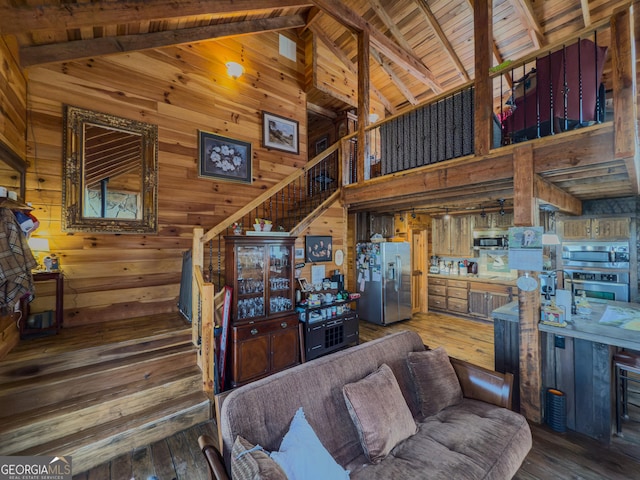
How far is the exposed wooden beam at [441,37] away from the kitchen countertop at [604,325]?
4.81 metres

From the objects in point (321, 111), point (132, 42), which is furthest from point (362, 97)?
point (132, 42)

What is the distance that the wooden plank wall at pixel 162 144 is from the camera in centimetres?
308

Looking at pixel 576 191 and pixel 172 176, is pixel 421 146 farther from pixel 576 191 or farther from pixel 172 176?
pixel 172 176

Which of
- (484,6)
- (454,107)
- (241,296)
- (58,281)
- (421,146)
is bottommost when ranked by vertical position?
(241,296)

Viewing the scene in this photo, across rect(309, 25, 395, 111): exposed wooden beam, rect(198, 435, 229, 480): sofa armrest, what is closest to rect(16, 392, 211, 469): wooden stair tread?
rect(198, 435, 229, 480): sofa armrest

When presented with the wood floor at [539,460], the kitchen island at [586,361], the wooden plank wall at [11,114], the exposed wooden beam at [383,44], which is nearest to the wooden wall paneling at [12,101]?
the wooden plank wall at [11,114]

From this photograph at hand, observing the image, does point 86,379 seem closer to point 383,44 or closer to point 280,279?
point 280,279

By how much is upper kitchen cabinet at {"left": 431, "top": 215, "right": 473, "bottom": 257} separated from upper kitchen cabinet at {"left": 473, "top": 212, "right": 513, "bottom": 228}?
159mm

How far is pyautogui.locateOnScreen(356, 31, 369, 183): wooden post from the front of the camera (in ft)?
14.0

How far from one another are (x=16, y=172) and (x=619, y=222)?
7.57 meters

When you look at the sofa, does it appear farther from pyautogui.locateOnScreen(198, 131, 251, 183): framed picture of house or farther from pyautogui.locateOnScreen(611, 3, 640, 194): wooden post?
pyautogui.locateOnScreen(198, 131, 251, 183): framed picture of house

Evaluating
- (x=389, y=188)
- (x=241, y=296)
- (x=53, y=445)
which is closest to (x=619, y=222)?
(x=389, y=188)

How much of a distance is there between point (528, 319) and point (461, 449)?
150 cm

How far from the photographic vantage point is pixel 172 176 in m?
3.88
